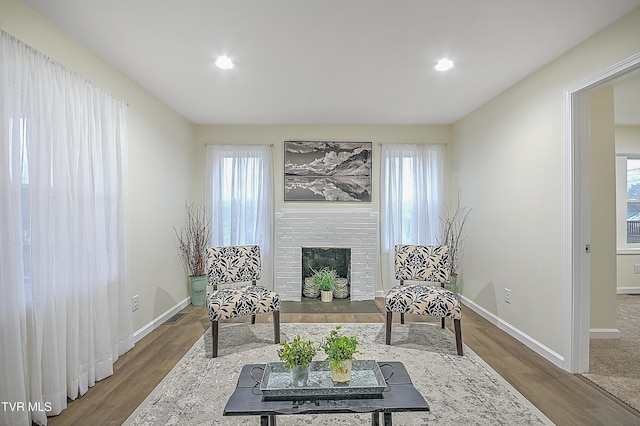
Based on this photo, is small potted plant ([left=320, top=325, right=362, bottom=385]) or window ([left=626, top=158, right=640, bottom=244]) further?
window ([left=626, top=158, right=640, bottom=244])

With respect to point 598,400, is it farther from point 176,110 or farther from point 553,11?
point 176,110

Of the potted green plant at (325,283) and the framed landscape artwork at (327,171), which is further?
the framed landscape artwork at (327,171)

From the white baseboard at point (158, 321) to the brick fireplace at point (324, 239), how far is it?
1.27 meters

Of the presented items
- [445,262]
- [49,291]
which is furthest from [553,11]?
[49,291]

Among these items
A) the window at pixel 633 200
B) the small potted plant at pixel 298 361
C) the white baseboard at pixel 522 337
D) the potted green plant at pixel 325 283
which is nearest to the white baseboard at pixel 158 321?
the potted green plant at pixel 325 283

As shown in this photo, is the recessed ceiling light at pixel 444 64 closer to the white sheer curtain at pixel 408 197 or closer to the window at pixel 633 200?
the white sheer curtain at pixel 408 197

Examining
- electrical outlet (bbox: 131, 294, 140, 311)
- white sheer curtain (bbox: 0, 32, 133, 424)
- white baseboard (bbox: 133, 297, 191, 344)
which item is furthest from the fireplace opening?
white sheer curtain (bbox: 0, 32, 133, 424)

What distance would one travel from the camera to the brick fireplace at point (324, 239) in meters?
5.02

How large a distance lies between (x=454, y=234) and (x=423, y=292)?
1.97m

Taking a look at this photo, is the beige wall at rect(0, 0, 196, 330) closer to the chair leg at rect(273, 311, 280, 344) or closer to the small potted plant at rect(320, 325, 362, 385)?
the chair leg at rect(273, 311, 280, 344)

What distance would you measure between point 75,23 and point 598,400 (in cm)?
431

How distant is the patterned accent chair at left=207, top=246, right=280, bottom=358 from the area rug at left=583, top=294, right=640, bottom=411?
8.59ft

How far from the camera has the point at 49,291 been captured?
215 centimetres

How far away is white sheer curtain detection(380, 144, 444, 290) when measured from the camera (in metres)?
5.07
